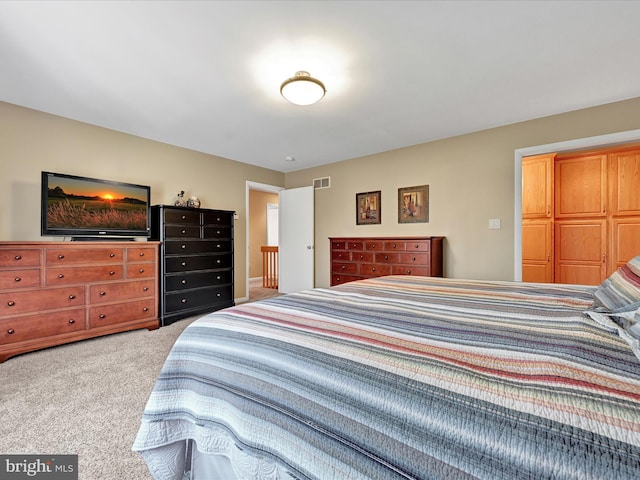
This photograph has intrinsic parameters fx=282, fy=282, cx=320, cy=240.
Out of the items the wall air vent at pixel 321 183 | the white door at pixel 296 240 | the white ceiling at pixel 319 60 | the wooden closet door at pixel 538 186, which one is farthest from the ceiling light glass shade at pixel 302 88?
the wooden closet door at pixel 538 186

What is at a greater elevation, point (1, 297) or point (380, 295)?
point (380, 295)

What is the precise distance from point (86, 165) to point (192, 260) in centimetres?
163

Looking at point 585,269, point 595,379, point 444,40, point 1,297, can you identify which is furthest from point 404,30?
point 585,269

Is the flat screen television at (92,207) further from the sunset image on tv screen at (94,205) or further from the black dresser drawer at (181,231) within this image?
the black dresser drawer at (181,231)

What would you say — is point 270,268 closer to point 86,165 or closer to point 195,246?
point 195,246

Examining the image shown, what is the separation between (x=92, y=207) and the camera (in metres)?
3.21

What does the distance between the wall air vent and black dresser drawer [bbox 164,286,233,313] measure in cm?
244

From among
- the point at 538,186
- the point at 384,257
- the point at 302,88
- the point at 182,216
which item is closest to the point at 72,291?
the point at 182,216

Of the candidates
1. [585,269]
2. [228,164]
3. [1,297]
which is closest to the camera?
[1,297]

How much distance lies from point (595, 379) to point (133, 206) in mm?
4170

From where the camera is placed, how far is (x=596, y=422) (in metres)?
0.49

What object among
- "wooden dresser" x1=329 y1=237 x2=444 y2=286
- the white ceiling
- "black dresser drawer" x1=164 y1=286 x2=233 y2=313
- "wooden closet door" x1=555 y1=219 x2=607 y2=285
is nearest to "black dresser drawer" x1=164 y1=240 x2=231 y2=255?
"black dresser drawer" x1=164 y1=286 x2=233 y2=313

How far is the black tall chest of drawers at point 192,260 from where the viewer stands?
3566mm

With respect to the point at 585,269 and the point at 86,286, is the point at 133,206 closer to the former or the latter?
the point at 86,286
